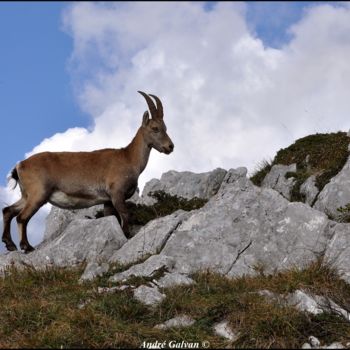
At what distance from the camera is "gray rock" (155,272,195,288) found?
1105cm

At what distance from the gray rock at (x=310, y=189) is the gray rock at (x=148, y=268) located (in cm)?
657

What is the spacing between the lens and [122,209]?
16609 millimetres

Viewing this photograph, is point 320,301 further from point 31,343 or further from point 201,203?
point 201,203

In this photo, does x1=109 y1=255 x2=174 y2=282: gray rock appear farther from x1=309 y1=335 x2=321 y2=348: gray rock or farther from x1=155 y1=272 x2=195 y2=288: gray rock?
x1=309 y1=335 x2=321 y2=348: gray rock

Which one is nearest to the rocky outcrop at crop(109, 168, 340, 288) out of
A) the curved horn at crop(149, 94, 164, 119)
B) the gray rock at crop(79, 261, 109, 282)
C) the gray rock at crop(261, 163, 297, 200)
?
the gray rock at crop(79, 261, 109, 282)

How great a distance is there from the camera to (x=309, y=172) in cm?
1917

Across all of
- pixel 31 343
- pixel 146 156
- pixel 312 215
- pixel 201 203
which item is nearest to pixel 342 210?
pixel 312 215

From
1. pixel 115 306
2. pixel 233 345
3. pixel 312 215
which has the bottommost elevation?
pixel 233 345

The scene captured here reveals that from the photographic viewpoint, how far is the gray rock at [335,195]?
16.1 m

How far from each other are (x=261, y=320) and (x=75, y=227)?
7388mm

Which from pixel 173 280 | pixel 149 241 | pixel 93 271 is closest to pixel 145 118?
pixel 149 241

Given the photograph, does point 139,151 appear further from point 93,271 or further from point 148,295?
point 148,295

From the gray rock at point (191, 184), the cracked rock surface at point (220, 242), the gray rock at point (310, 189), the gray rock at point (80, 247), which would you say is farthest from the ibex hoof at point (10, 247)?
the gray rock at point (310, 189)

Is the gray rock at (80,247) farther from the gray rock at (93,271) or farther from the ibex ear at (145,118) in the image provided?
the ibex ear at (145,118)
